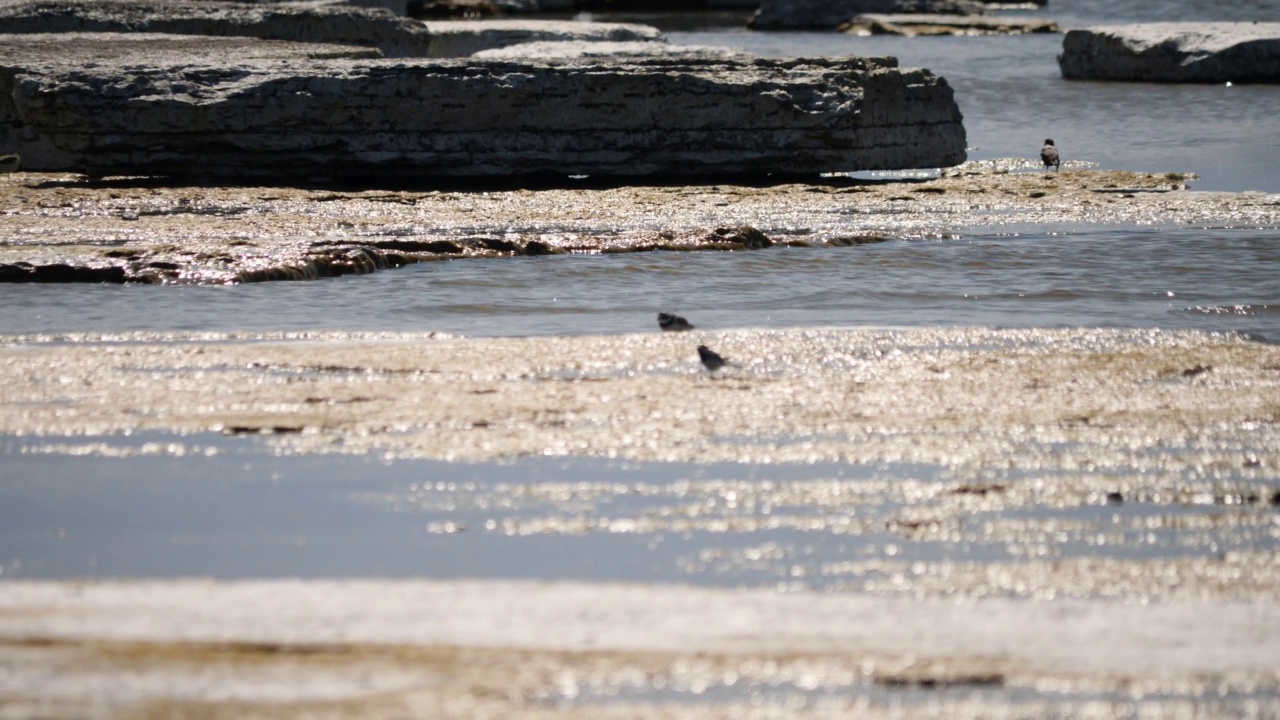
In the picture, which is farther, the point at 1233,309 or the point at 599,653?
the point at 1233,309

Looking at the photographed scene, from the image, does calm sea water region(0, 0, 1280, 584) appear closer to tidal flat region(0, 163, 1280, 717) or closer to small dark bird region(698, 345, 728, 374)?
tidal flat region(0, 163, 1280, 717)

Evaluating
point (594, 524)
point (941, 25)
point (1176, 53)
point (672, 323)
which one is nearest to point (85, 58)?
point (672, 323)

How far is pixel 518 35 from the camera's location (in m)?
13.5

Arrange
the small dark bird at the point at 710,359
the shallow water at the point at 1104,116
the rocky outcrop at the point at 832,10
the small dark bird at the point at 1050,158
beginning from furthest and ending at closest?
the rocky outcrop at the point at 832,10 → the shallow water at the point at 1104,116 → the small dark bird at the point at 1050,158 → the small dark bird at the point at 710,359

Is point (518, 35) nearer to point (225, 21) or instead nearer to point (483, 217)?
point (225, 21)

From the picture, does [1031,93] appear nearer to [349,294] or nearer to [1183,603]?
[349,294]

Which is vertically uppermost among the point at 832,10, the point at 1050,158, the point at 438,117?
the point at 832,10

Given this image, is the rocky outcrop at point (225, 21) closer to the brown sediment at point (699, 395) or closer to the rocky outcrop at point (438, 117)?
the rocky outcrop at point (438, 117)

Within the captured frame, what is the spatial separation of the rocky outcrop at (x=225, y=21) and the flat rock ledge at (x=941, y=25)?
14.0m

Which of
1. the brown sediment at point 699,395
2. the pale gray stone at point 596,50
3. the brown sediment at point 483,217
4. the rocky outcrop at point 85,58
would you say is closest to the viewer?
the brown sediment at point 699,395

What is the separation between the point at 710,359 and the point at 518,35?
373 inches

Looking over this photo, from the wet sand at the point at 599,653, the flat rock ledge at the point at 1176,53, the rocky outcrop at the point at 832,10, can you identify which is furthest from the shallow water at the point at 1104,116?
the rocky outcrop at the point at 832,10

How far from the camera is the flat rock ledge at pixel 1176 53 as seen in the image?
621 inches

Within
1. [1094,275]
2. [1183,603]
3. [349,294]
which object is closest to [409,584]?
[1183,603]
